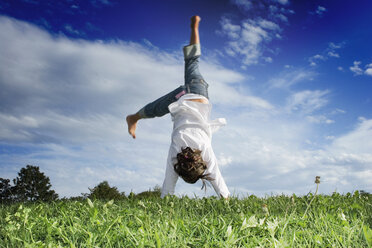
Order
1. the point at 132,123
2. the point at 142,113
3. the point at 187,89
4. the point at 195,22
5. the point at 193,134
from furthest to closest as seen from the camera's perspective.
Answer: the point at 132,123, the point at 142,113, the point at 195,22, the point at 187,89, the point at 193,134

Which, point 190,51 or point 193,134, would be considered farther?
point 190,51

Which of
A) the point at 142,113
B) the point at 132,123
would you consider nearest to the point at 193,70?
the point at 142,113

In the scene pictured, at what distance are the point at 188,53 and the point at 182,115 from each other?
62.0 inches

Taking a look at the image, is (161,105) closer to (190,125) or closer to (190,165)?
(190,125)

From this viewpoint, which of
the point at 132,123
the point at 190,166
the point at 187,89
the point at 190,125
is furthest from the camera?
the point at 132,123

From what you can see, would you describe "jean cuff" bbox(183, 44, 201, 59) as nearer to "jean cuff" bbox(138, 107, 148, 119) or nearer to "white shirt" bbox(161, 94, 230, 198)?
"white shirt" bbox(161, 94, 230, 198)

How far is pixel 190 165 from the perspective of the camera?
596cm

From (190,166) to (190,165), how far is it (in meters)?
0.02

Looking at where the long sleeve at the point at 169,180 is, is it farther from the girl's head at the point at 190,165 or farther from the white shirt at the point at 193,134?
the girl's head at the point at 190,165

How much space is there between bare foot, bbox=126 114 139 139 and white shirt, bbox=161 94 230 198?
143cm

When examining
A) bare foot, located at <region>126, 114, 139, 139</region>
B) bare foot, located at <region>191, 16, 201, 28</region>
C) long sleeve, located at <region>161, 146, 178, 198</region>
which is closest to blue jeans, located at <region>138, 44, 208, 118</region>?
bare foot, located at <region>126, 114, 139, 139</region>

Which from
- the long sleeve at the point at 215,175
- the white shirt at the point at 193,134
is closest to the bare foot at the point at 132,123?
the white shirt at the point at 193,134

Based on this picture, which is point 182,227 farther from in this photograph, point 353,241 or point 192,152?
point 192,152

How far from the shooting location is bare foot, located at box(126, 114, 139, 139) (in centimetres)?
805
